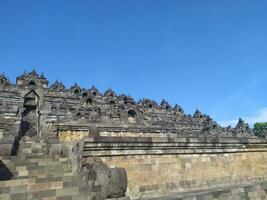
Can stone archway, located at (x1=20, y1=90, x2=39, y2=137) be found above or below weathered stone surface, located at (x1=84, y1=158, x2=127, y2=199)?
above

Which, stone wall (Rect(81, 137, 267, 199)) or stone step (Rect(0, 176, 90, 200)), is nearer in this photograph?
stone step (Rect(0, 176, 90, 200))

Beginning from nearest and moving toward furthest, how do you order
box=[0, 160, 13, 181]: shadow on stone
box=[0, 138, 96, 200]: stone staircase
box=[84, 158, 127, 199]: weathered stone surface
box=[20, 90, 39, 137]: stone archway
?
box=[84, 158, 127, 199]: weathered stone surface < box=[0, 138, 96, 200]: stone staircase < box=[0, 160, 13, 181]: shadow on stone < box=[20, 90, 39, 137]: stone archway

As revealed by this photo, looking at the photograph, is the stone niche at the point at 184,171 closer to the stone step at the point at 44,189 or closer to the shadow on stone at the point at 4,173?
the stone step at the point at 44,189

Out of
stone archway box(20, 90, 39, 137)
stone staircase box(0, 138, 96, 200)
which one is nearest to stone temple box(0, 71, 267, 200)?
stone staircase box(0, 138, 96, 200)

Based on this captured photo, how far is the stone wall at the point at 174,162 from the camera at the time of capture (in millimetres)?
6918

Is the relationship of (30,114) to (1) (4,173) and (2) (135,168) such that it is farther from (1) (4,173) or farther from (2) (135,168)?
(2) (135,168)

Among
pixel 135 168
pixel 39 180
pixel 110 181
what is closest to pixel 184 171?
pixel 135 168

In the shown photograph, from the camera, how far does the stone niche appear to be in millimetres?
7008

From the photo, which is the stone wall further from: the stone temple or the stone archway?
the stone archway

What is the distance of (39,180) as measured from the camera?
624 cm

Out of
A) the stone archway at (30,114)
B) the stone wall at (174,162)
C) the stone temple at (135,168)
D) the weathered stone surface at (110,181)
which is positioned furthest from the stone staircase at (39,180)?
the stone archway at (30,114)

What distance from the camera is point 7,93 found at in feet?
79.7

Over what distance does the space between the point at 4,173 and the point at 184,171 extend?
18.6 ft

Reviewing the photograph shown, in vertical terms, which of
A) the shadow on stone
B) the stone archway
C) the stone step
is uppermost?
the stone archway
